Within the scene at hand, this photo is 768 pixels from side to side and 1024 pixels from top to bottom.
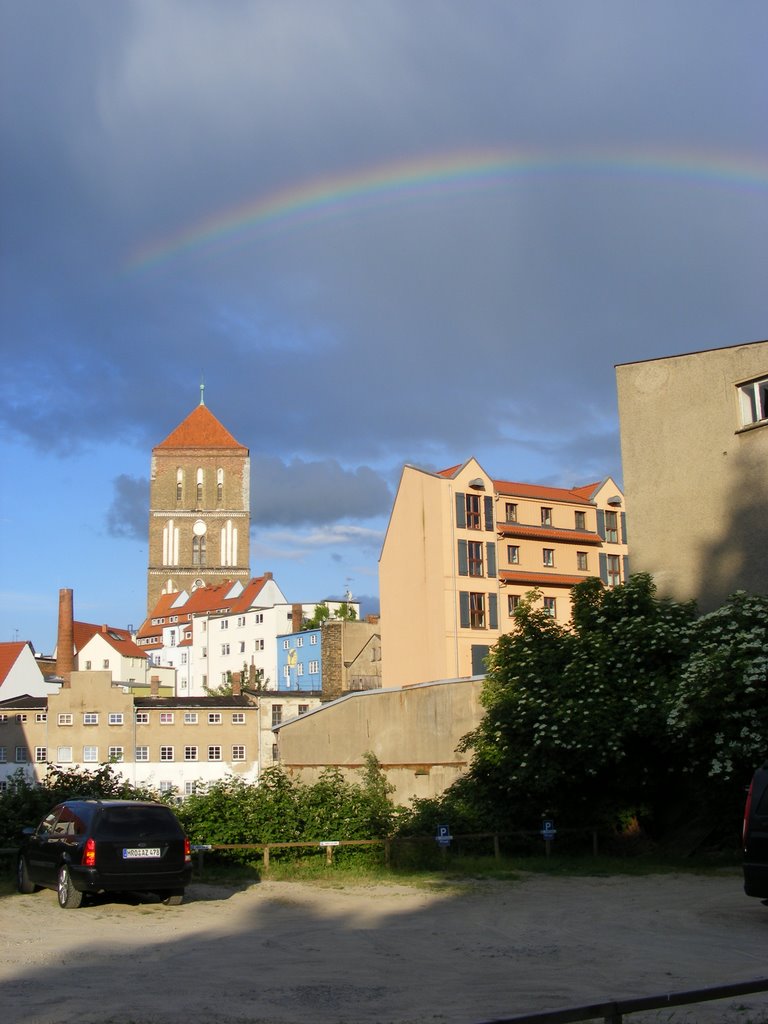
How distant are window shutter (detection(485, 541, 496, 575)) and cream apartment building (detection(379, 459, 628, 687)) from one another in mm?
59

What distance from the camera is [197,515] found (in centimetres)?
17012

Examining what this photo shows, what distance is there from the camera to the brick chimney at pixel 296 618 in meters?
115

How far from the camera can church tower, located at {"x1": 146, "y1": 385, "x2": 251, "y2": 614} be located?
167m

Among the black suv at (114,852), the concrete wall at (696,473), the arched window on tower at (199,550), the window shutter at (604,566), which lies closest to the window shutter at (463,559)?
the window shutter at (604,566)

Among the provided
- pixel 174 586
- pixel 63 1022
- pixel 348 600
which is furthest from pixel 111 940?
pixel 174 586

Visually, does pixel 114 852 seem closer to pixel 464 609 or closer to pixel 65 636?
pixel 464 609

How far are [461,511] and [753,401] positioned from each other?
3601cm

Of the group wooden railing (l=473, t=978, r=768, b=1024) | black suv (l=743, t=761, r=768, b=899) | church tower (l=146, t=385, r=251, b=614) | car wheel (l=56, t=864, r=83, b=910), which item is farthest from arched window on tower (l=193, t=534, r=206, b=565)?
wooden railing (l=473, t=978, r=768, b=1024)

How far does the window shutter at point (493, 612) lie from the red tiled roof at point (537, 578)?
1386 millimetres

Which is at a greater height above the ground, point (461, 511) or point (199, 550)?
point (199, 550)

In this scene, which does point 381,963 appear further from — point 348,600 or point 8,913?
point 348,600

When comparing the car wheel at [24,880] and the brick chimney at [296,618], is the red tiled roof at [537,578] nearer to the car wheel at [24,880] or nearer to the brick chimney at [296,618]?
the car wheel at [24,880]

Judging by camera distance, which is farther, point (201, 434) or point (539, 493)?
point (201, 434)

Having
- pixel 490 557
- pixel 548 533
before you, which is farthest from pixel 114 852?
pixel 548 533
